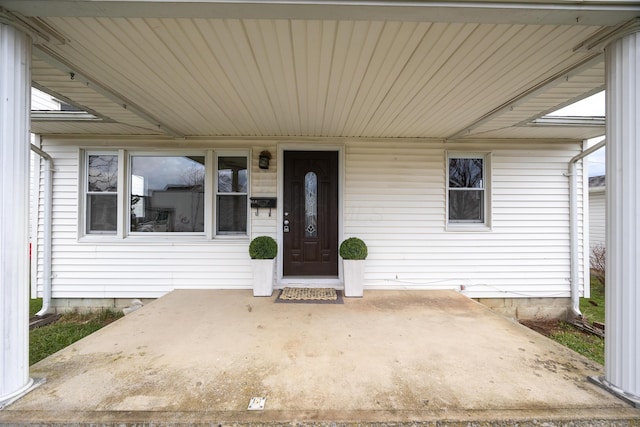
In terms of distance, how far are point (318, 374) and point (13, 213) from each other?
7.74 feet

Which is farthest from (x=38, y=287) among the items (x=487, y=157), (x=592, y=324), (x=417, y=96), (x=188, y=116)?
(x=592, y=324)

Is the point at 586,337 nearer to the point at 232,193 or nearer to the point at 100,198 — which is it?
the point at 232,193

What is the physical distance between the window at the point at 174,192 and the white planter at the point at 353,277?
251 centimetres

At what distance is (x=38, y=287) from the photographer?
439 cm

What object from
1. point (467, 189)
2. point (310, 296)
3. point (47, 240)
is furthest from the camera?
point (467, 189)

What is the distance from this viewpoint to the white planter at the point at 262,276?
13.1ft

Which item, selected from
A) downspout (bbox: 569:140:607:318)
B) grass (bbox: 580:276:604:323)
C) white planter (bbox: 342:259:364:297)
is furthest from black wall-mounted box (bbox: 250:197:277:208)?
grass (bbox: 580:276:604:323)

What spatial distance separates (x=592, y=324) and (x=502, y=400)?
3.85 meters

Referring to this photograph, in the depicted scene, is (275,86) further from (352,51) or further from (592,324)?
(592,324)

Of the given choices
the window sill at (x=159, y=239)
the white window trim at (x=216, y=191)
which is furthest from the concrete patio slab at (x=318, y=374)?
the white window trim at (x=216, y=191)

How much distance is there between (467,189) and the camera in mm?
4695

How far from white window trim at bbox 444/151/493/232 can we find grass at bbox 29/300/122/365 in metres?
5.57

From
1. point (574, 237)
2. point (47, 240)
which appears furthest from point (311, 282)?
point (574, 237)

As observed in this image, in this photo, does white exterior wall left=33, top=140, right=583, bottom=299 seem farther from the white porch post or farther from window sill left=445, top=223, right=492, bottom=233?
the white porch post
